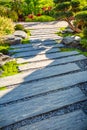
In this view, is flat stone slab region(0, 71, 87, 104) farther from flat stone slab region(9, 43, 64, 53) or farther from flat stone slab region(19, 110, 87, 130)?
flat stone slab region(9, 43, 64, 53)

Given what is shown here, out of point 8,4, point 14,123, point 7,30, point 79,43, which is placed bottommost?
point 14,123

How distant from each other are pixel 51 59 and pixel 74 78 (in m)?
2.04

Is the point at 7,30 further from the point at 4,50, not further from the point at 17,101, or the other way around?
the point at 17,101

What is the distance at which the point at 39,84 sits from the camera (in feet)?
22.1

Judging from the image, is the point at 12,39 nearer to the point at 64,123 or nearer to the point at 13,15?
the point at 13,15

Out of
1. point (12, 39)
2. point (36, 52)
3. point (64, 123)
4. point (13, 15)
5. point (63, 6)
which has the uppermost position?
point (63, 6)

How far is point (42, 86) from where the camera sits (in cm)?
659

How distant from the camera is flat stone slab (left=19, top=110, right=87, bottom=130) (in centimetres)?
482

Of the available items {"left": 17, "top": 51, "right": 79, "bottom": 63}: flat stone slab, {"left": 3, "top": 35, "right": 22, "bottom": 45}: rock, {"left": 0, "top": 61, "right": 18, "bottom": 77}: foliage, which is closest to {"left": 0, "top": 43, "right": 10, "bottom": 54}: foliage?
{"left": 3, "top": 35, "right": 22, "bottom": 45}: rock

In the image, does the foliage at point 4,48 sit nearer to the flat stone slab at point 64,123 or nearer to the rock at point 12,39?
the rock at point 12,39

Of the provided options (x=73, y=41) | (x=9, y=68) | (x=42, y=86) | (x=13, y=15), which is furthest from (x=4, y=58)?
(x=13, y=15)

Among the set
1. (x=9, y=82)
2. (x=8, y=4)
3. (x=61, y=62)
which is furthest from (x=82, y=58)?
(x=8, y=4)

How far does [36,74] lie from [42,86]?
38.2 inches

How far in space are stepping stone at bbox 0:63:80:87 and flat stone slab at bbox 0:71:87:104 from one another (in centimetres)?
29
